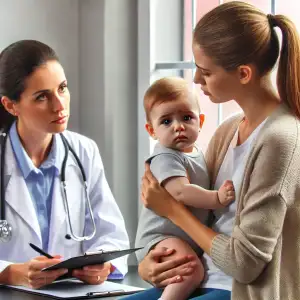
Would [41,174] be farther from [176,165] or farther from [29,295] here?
[176,165]

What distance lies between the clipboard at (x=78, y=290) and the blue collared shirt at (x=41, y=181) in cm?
25

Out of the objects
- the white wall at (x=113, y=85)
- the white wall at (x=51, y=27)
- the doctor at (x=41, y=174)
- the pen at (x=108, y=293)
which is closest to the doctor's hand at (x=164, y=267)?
the pen at (x=108, y=293)

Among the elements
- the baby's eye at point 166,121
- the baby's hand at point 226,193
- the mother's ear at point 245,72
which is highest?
the mother's ear at point 245,72

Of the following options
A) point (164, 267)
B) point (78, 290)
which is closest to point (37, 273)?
point (78, 290)

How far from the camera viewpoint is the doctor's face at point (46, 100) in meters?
2.26

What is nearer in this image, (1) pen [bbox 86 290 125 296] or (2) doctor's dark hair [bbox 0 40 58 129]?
(1) pen [bbox 86 290 125 296]

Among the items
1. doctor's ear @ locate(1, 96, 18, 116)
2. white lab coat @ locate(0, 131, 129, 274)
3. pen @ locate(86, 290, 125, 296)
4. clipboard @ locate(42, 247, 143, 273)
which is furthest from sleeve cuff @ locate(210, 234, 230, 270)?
doctor's ear @ locate(1, 96, 18, 116)

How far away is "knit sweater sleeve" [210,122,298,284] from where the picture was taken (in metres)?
1.43

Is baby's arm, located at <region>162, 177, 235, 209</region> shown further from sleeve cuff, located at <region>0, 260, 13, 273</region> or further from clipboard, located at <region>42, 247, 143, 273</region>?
sleeve cuff, located at <region>0, 260, 13, 273</region>

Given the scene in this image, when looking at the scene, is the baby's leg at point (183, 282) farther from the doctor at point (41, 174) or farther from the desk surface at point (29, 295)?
the doctor at point (41, 174)

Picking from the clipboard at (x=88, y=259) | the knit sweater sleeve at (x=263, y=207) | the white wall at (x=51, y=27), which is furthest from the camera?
the white wall at (x=51, y=27)

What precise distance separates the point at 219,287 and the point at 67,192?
0.86 meters

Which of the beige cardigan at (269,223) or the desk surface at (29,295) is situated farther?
the desk surface at (29,295)

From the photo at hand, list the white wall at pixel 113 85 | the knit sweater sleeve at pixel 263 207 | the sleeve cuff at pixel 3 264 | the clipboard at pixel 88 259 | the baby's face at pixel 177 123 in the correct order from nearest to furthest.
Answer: the knit sweater sleeve at pixel 263 207 < the baby's face at pixel 177 123 < the clipboard at pixel 88 259 < the sleeve cuff at pixel 3 264 < the white wall at pixel 113 85
